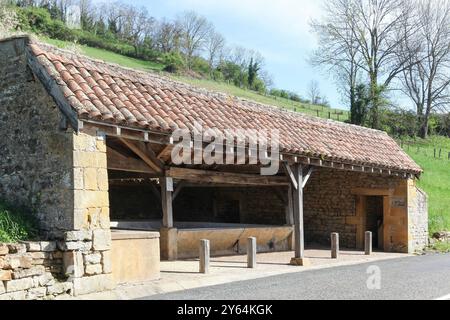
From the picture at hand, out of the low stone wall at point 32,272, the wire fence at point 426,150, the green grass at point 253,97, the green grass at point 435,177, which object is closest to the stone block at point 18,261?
the low stone wall at point 32,272

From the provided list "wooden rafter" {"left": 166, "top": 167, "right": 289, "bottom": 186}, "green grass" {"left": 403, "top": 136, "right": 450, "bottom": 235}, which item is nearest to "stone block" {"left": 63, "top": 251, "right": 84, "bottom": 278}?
"wooden rafter" {"left": 166, "top": 167, "right": 289, "bottom": 186}

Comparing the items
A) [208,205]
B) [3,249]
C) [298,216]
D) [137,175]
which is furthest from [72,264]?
[208,205]

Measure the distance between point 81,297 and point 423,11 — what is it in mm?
38728

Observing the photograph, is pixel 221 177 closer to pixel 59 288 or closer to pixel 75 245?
pixel 75 245

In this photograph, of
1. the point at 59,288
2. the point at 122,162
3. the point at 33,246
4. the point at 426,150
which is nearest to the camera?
the point at 33,246

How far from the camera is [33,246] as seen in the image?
6973 millimetres

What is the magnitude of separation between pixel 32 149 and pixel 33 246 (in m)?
1.78

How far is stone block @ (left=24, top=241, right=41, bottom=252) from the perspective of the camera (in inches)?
273

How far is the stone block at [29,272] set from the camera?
6691mm

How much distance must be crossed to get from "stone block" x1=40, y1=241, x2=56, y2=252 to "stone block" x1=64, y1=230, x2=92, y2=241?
19 centimetres

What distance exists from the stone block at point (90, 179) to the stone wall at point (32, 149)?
234 mm

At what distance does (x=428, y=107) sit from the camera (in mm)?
40375

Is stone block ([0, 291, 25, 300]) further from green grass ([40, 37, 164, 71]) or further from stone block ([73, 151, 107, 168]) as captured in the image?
green grass ([40, 37, 164, 71])

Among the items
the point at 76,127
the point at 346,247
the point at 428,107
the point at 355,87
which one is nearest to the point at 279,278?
the point at 76,127
